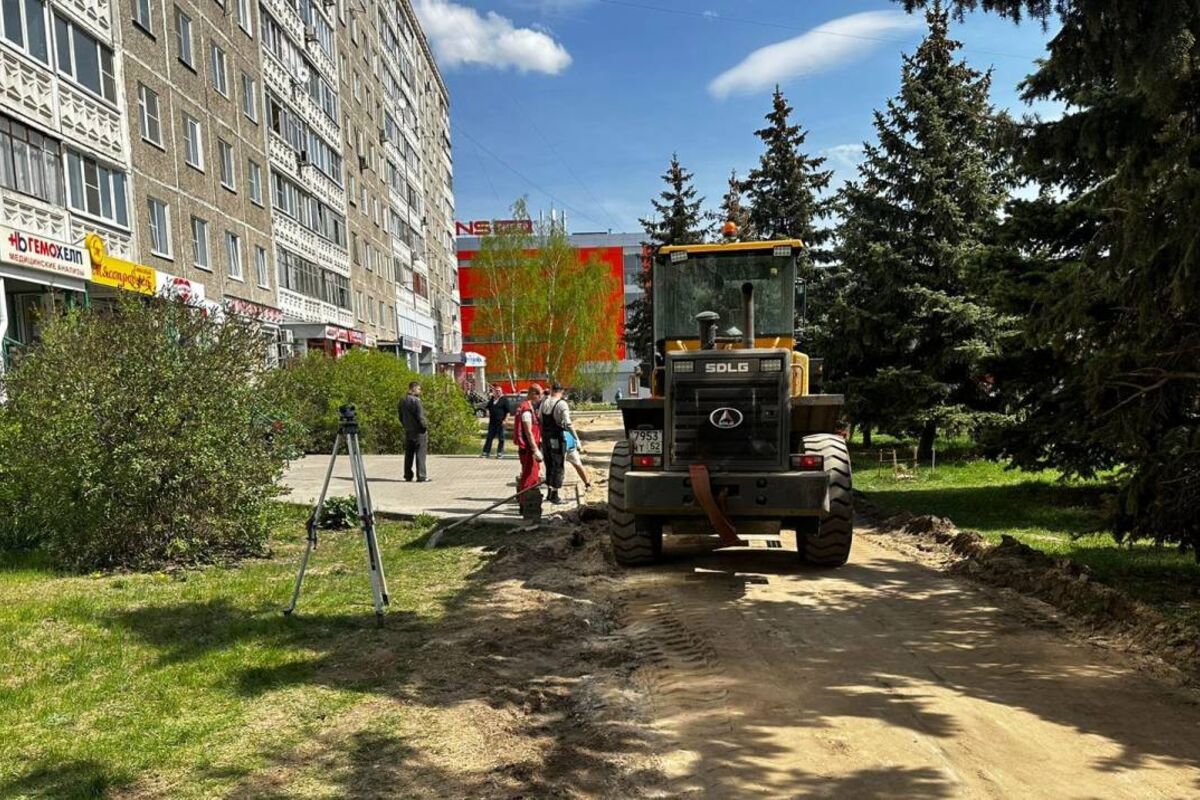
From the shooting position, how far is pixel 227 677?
4.96 m

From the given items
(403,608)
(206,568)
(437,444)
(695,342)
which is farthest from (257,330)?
(437,444)

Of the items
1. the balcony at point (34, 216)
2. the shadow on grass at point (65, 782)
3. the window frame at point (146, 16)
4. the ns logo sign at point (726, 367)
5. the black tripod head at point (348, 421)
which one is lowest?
the shadow on grass at point (65, 782)

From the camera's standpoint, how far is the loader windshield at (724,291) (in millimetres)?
8953

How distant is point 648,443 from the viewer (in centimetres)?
769

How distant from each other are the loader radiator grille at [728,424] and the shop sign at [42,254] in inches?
Result: 528

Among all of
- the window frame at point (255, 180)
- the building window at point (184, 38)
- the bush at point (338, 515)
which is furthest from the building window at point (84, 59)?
the bush at point (338, 515)

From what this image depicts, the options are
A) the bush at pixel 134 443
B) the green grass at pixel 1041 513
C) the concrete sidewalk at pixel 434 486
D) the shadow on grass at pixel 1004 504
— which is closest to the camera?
the green grass at pixel 1041 513

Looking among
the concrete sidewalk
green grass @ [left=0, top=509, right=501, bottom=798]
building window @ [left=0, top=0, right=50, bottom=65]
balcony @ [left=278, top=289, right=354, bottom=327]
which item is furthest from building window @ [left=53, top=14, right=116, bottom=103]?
green grass @ [left=0, top=509, right=501, bottom=798]

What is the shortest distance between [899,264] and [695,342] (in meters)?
10.8

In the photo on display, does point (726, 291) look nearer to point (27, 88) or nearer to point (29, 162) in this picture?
point (29, 162)

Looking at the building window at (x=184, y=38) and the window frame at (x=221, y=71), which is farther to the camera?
the window frame at (x=221, y=71)

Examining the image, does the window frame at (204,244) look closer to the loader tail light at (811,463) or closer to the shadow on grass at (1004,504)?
the shadow on grass at (1004,504)

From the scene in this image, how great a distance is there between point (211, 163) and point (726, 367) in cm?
2220

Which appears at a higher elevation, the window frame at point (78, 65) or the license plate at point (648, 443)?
the window frame at point (78, 65)
